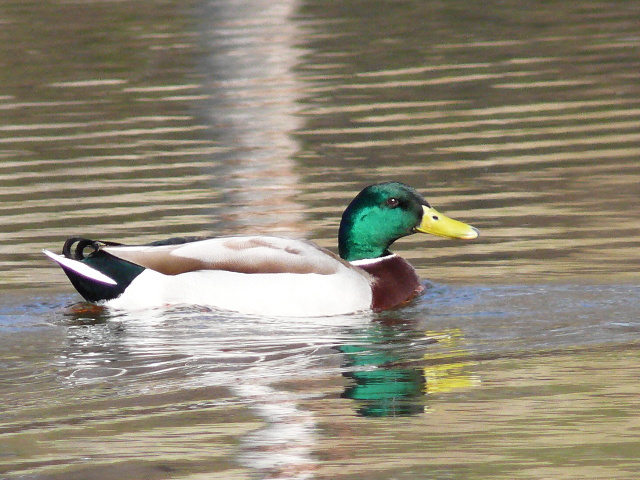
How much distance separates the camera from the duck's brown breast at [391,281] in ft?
31.8

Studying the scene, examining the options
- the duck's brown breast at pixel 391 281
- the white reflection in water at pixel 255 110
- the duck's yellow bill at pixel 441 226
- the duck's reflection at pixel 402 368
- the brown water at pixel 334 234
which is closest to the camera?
the brown water at pixel 334 234

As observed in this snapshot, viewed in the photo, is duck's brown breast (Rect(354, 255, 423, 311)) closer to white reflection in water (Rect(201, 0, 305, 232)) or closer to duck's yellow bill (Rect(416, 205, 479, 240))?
duck's yellow bill (Rect(416, 205, 479, 240))

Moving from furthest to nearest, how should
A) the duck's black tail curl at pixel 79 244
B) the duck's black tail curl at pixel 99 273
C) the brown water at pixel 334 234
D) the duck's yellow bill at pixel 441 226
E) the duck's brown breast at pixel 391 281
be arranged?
1. the duck's yellow bill at pixel 441 226
2. the duck's brown breast at pixel 391 281
3. the duck's black tail curl at pixel 99 273
4. the duck's black tail curl at pixel 79 244
5. the brown water at pixel 334 234

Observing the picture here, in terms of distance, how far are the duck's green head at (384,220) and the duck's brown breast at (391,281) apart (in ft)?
0.39

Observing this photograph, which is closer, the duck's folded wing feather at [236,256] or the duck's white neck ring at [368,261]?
the duck's folded wing feather at [236,256]

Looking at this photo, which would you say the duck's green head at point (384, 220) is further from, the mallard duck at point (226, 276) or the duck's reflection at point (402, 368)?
the duck's reflection at point (402, 368)

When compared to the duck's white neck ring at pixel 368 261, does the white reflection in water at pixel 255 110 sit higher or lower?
higher

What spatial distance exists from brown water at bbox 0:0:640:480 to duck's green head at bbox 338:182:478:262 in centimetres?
38

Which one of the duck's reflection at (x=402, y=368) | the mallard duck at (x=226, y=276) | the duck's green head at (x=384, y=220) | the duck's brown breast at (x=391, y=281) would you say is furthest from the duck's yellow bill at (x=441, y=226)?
the duck's reflection at (x=402, y=368)

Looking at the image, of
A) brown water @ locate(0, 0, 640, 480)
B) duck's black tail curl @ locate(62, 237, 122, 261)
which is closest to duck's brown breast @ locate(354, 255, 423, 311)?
brown water @ locate(0, 0, 640, 480)

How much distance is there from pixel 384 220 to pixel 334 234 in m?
1.43

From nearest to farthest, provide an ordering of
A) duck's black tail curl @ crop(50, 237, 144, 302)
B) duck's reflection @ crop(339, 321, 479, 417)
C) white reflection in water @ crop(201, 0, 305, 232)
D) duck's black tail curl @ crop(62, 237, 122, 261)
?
duck's reflection @ crop(339, 321, 479, 417)
duck's black tail curl @ crop(62, 237, 122, 261)
duck's black tail curl @ crop(50, 237, 144, 302)
white reflection in water @ crop(201, 0, 305, 232)

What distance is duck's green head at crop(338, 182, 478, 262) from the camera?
9.96 m

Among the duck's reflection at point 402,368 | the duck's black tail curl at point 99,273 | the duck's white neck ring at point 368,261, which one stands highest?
the duck's black tail curl at point 99,273
